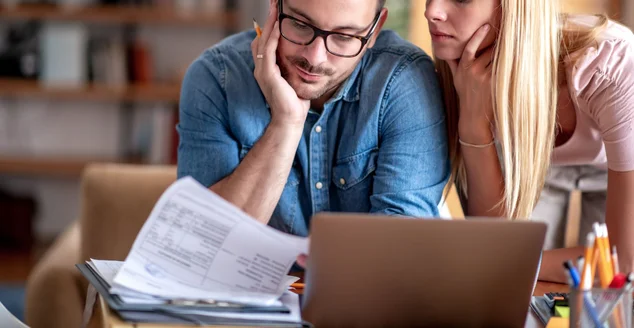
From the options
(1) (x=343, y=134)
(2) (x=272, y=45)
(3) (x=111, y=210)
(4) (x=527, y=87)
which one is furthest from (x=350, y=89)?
(3) (x=111, y=210)

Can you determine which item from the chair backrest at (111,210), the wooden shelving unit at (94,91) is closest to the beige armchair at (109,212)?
the chair backrest at (111,210)

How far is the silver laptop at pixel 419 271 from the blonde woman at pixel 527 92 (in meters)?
0.45

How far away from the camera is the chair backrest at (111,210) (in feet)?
7.73

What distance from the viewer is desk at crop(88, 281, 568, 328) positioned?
1055 millimetres

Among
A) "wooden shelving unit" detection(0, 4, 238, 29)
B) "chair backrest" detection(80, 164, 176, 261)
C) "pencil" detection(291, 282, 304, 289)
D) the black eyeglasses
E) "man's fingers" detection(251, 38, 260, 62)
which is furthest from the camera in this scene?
"wooden shelving unit" detection(0, 4, 238, 29)

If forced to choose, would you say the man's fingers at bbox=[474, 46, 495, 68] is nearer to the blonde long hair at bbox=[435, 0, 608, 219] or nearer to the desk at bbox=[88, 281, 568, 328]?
the blonde long hair at bbox=[435, 0, 608, 219]

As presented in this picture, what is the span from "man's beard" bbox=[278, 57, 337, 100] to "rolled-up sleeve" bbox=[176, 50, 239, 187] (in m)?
0.14

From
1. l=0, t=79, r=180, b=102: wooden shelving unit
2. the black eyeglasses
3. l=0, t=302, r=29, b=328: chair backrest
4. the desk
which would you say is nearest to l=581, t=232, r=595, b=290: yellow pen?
the desk

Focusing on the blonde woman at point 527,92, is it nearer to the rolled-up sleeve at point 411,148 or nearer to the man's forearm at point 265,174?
the rolled-up sleeve at point 411,148

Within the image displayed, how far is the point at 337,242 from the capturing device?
103cm

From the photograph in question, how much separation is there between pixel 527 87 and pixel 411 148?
0.24 metres

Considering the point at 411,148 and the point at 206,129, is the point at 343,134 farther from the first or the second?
the point at 206,129

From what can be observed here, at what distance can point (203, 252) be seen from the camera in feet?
3.62

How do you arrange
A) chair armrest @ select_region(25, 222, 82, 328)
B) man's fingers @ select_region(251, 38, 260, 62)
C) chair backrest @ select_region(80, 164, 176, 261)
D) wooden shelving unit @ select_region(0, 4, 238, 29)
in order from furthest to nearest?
→ wooden shelving unit @ select_region(0, 4, 238, 29), chair backrest @ select_region(80, 164, 176, 261), chair armrest @ select_region(25, 222, 82, 328), man's fingers @ select_region(251, 38, 260, 62)
